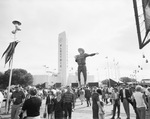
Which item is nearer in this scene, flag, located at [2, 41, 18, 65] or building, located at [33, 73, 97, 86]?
flag, located at [2, 41, 18, 65]

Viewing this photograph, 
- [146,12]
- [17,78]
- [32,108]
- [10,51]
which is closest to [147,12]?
[146,12]

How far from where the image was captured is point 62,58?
3046 inches

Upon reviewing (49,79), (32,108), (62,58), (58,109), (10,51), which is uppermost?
(62,58)

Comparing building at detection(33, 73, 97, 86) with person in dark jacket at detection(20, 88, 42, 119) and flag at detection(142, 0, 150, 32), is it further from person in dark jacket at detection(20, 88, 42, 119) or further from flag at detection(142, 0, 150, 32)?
flag at detection(142, 0, 150, 32)

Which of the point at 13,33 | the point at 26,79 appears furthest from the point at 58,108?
the point at 26,79

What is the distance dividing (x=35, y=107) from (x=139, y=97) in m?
4.28

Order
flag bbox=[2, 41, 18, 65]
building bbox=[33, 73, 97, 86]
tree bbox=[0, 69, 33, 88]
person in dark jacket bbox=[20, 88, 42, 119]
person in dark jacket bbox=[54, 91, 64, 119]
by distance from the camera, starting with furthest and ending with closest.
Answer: building bbox=[33, 73, 97, 86], tree bbox=[0, 69, 33, 88], flag bbox=[2, 41, 18, 65], person in dark jacket bbox=[54, 91, 64, 119], person in dark jacket bbox=[20, 88, 42, 119]

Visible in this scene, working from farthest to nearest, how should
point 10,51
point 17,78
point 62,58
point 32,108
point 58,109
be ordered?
point 62,58 → point 17,78 → point 10,51 → point 58,109 → point 32,108

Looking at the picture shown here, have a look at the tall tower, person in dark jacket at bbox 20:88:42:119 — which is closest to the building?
the tall tower

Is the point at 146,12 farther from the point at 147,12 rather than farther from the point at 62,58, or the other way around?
the point at 62,58

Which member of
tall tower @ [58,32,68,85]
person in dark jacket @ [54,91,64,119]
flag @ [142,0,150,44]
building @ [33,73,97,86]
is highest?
tall tower @ [58,32,68,85]

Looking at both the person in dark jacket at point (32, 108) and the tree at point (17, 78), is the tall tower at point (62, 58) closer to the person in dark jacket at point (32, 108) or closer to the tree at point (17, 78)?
the tree at point (17, 78)

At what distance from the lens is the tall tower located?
250 ft

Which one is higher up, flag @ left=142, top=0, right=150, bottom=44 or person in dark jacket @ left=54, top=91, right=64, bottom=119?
flag @ left=142, top=0, right=150, bottom=44
